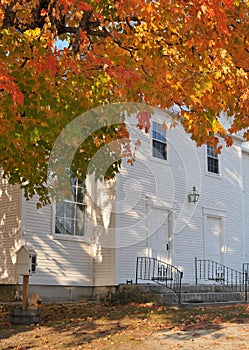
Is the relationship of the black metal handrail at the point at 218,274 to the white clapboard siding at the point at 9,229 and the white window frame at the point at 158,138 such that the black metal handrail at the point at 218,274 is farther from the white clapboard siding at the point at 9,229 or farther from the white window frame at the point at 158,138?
the white clapboard siding at the point at 9,229

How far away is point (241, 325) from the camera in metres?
9.81

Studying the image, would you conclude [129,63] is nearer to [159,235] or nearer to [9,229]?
[9,229]

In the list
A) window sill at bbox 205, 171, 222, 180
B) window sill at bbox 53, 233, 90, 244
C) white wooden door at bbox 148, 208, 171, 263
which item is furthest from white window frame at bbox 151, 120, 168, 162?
window sill at bbox 53, 233, 90, 244

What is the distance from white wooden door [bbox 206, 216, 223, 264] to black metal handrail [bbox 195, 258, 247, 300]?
314 mm

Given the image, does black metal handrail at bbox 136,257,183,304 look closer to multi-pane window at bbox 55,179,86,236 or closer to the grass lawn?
multi-pane window at bbox 55,179,86,236

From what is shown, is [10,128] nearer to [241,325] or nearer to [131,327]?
[131,327]

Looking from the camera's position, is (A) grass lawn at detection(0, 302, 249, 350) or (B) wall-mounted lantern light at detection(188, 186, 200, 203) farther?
(B) wall-mounted lantern light at detection(188, 186, 200, 203)

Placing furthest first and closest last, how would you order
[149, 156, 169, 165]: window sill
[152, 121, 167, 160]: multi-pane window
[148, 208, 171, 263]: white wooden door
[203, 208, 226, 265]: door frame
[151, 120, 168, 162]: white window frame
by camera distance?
1. [203, 208, 226, 265]: door frame
2. [152, 121, 167, 160]: multi-pane window
3. [151, 120, 168, 162]: white window frame
4. [149, 156, 169, 165]: window sill
5. [148, 208, 171, 263]: white wooden door

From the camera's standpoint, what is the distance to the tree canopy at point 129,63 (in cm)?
741

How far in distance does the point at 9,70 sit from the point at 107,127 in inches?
126

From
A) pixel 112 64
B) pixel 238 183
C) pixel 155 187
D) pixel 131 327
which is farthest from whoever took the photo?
pixel 238 183

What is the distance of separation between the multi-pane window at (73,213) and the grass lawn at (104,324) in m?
2.68

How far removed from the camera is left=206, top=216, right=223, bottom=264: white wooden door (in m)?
19.0

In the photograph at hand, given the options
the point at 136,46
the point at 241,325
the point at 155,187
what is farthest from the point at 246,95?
the point at 155,187
